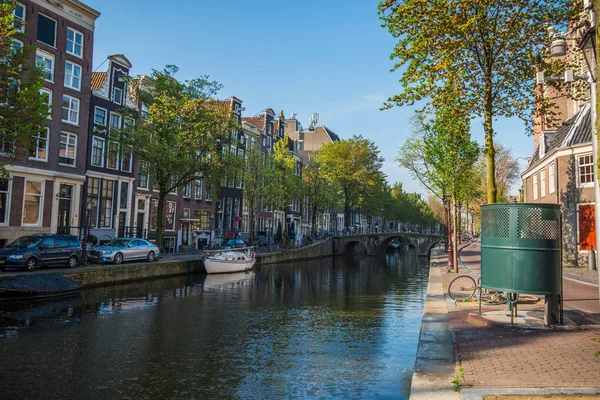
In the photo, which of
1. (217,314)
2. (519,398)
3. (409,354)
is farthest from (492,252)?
(217,314)

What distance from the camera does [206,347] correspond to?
1079 centimetres

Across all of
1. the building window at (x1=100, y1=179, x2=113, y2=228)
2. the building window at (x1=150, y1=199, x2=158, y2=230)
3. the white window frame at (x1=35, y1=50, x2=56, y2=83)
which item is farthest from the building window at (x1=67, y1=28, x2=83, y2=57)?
the building window at (x1=150, y1=199, x2=158, y2=230)

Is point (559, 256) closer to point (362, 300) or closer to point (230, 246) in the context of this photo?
point (362, 300)

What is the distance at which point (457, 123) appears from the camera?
1559 cm

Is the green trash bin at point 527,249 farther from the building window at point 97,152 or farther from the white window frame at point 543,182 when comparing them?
the building window at point 97,152

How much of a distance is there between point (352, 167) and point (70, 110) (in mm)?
38121

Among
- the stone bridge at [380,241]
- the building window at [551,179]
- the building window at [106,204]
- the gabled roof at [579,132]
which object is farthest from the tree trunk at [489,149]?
the stone bridge at [380,241]

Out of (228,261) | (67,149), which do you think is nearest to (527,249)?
(228,261)

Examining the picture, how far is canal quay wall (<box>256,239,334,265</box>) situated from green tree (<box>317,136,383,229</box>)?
6.01 m

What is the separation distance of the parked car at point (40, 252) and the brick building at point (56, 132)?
533 centimetres

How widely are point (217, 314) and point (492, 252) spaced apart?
8.90 metres

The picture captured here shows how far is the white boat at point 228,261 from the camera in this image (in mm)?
29781

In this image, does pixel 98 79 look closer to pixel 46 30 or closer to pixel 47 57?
pixel 47 57

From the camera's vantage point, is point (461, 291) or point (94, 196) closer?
point (461, 291)
